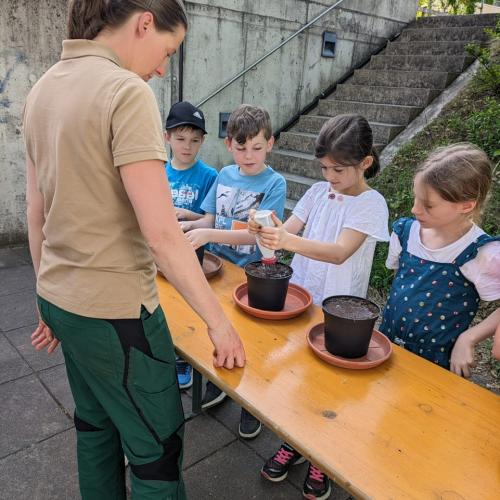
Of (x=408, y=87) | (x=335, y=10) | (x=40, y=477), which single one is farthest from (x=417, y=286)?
(x=335, y=10)

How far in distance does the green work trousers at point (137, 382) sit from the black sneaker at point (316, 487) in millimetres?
743

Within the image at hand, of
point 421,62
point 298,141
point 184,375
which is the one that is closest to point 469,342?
point 184,375

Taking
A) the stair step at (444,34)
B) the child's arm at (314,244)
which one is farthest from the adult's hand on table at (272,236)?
the stair step at (444,34)

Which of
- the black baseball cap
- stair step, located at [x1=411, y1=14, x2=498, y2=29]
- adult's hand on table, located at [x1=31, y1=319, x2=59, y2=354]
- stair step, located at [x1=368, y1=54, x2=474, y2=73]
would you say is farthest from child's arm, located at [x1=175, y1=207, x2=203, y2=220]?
stair step, located at [x1=411, y1=14, x2=498, y2=29]

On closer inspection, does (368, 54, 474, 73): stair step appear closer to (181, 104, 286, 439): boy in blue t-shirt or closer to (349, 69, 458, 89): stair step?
(349, 69, 458, 89): stair step

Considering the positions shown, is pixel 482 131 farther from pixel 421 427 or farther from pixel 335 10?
pixel 421 427

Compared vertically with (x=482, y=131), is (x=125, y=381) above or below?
below

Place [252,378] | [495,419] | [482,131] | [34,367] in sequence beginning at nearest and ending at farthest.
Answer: [495,419]
[252,378]
[34,367]
[482,131]

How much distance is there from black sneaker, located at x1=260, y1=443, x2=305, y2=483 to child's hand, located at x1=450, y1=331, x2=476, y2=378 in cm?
88

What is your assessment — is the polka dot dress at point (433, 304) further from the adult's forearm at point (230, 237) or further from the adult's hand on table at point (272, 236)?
the adult's forearm at point (230, 237)

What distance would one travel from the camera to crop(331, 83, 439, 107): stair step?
5680 mm

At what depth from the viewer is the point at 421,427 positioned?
3.45 feet

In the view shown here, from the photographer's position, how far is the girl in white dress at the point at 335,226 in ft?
5.67

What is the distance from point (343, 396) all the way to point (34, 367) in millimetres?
2227
